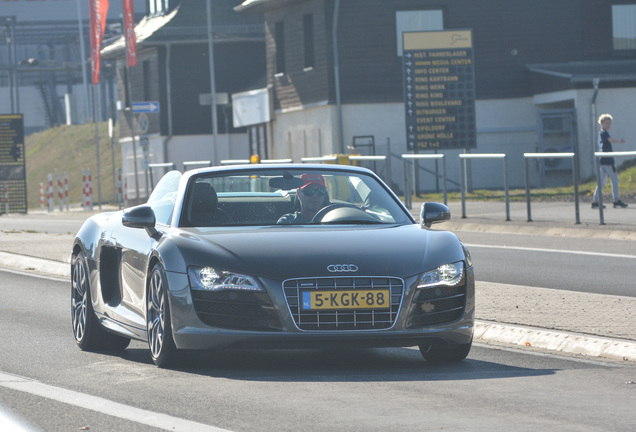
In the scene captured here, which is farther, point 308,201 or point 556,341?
point 556,341

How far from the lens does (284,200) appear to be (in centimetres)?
892

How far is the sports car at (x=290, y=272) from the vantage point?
25.6ft

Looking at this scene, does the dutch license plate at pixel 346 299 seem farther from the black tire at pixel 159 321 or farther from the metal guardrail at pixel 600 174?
the metal guardrail at pixel 600 174

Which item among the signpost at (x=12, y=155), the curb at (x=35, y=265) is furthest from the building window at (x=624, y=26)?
the curb at (x=35, y=265)

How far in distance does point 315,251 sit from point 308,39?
37.4m

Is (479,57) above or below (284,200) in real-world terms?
above

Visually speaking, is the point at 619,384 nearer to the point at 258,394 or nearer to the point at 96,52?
the point at 258,394

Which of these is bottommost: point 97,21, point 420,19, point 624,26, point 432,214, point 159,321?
point 159,321

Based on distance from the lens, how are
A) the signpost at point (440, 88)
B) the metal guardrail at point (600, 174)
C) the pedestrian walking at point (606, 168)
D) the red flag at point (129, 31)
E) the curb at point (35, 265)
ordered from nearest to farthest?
1. the curb at point (35, 265)
2. the metal guardrail at point (600, 174)
3. the pedestrian walking at point (606, 168)
4. the signpost at point (440, 88)
5. the red flag at point (129, 31)

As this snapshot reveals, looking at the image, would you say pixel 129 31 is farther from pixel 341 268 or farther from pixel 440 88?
pixel 341 268

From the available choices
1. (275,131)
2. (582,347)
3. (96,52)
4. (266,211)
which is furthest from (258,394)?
(96,52)

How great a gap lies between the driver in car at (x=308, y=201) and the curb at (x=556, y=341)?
70.0 inches

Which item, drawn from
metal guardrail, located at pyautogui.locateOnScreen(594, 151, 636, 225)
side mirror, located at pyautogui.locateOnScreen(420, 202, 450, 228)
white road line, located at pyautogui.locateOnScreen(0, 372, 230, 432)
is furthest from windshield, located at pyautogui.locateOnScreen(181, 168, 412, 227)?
metal guardrail, located at pyautogui.locateOnScreen(594, 151, 636, 225)

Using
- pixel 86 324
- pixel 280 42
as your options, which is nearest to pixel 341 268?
pixel 86 324
